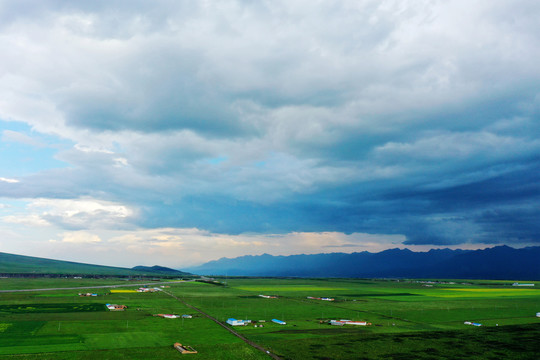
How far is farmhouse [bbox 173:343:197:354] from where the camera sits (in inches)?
1929

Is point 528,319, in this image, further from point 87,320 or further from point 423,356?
point 87,320

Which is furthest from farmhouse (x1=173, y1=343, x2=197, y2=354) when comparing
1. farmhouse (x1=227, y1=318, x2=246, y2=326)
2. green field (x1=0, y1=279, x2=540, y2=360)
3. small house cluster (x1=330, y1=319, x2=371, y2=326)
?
small house cluster (x1=330, y1=319, x2=371, y2=326)

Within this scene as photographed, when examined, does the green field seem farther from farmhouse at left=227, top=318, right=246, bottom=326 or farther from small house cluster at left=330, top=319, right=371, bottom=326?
farmhouse at left=227, top=318, right=246, bottom=326

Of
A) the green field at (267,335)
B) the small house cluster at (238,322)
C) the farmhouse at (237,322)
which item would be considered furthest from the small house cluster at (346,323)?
the farmhouse at (237,322)

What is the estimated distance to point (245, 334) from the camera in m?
62.1

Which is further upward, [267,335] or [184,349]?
[184,349]

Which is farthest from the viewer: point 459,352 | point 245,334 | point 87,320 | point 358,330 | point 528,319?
point 528,319

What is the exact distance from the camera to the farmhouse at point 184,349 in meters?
49.0

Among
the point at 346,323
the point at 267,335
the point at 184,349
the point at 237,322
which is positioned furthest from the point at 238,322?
the point at 346,323

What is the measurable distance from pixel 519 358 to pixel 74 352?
6356 centimetres

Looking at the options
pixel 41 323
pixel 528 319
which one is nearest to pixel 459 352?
pixel 528 319

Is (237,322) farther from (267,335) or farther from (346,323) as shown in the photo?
(346,323)

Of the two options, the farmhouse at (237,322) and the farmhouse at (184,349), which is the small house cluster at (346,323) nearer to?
the farmhouse at (237,322)

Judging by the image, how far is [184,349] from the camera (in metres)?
50.0
